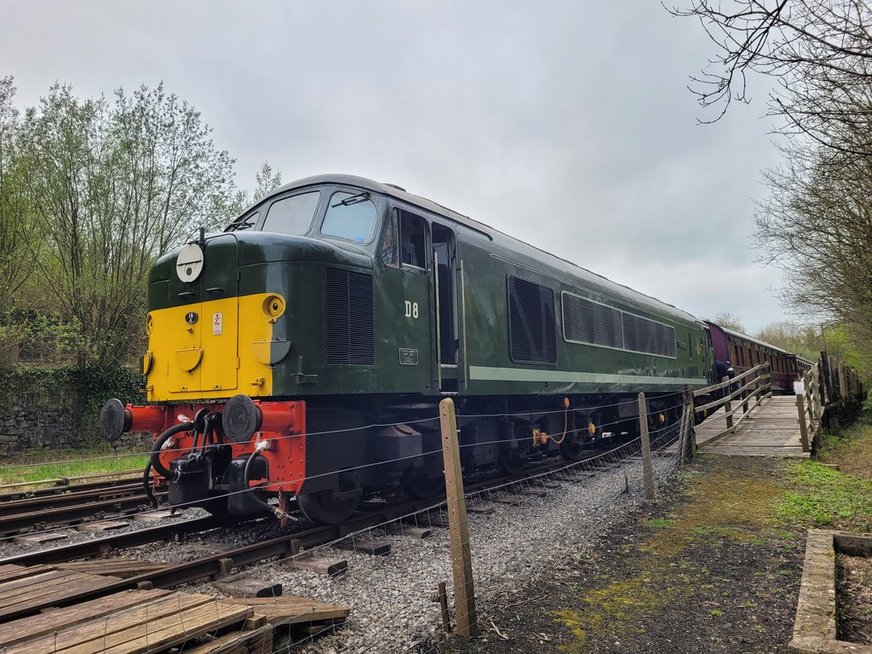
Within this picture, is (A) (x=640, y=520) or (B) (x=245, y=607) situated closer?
(B) (x=245, y=607)

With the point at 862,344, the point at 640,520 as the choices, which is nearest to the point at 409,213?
the point at 640,520

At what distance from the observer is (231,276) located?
5621 mm

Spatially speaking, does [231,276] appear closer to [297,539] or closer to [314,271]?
[314,271]

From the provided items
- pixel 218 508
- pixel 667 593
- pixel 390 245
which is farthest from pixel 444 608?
pixel 390 245

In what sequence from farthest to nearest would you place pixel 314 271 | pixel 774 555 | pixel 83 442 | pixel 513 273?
pixel 83 442
pixel 513 273
pixel 314 271
pixel 774 555

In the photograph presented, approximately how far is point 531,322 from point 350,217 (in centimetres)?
349

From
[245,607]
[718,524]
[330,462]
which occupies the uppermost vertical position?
[330,462]

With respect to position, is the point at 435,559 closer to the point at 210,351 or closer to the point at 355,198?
the point at 210,351

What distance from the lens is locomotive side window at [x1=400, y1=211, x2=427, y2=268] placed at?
656 cm

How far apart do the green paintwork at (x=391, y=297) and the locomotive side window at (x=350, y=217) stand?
105mm

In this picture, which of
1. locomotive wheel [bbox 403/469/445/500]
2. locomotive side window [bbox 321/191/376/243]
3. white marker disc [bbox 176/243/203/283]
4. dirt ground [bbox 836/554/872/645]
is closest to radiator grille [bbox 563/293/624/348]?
locomotive wheel [bbox 403/469/445/500]

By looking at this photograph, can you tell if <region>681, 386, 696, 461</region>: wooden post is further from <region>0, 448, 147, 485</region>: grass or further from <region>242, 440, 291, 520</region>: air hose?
<region>0, 448, 147, 485</region>: grass

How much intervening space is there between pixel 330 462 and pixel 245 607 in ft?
7.78

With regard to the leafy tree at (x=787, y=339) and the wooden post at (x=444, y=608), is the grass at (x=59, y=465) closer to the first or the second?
the wooden post at (x=444, y=608)
